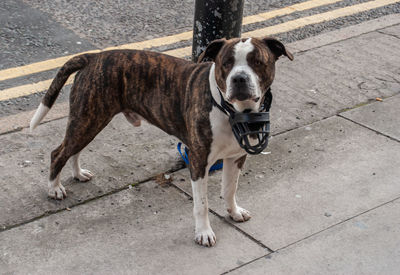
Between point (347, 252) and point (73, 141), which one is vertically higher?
point (73, 141)

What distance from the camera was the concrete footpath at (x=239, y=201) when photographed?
391 centimetres

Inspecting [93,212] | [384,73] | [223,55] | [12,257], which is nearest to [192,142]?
[223,55]

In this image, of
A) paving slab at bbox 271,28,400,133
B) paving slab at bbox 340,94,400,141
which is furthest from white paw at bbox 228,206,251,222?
paving slab at bbox 340,94,400,141

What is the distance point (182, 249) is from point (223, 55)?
1.29 metres

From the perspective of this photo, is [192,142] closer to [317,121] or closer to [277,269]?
[277,269]

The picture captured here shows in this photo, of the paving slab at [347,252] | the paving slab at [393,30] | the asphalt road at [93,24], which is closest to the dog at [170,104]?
the paving slab at [347,252]

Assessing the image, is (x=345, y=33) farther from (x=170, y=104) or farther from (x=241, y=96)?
(x=241, y=96)

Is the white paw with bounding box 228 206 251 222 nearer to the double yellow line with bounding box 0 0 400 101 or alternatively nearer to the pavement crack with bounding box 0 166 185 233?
the pavement crack with bounding box 0 166 185 233

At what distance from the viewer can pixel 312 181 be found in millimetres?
4785

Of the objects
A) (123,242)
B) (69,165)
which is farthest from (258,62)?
(69,165)

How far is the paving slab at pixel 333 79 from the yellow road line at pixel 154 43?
0.97 meters

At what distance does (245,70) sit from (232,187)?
3.38ft

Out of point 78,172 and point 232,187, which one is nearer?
point 232,187

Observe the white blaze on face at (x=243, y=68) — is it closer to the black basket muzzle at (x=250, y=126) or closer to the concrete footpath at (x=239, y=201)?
the black basket muzzle at (x=250, y=126)
